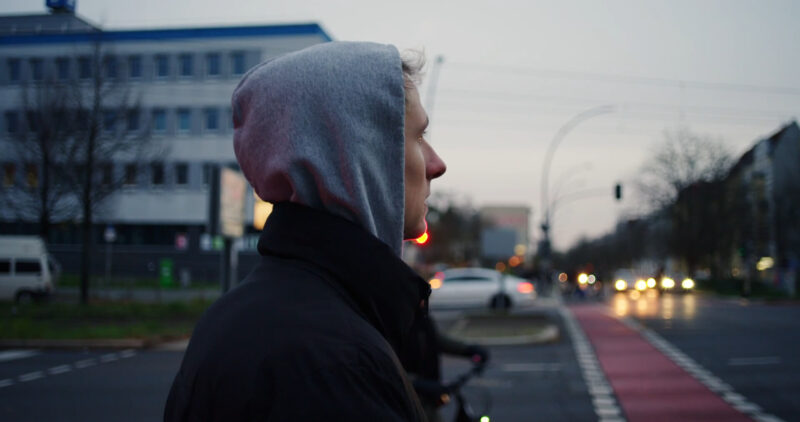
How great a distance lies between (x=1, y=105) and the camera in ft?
73.4

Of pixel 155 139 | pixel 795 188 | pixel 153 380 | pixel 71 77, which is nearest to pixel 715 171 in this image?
pixel 795 188

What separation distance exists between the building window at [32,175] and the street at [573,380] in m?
10.8

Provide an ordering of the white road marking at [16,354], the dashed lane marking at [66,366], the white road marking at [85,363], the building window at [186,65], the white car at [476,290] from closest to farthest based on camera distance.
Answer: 1. the dashed lane marking at [66,366]
2. the white road marking at [85,363]
3. the white road marking at [16,354]
4. the white car at [476,290]
5. the building window at [186,65]

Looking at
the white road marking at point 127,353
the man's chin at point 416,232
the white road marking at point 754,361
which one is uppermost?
the man's chin at point 416,232

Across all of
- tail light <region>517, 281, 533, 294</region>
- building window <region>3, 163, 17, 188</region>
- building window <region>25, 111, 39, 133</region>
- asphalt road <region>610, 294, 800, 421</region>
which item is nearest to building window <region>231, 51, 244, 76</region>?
building window <region>3, 163, 17, 188</region>

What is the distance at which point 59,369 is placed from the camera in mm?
12328

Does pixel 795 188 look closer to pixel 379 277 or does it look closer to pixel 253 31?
pixel 253 31

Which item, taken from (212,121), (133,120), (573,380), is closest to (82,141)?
(133,120)

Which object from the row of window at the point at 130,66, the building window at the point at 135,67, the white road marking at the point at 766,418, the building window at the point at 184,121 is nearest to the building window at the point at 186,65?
the row of window at the point at 130,66

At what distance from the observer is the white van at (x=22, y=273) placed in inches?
1099

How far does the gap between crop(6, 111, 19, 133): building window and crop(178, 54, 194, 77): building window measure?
10.3 m

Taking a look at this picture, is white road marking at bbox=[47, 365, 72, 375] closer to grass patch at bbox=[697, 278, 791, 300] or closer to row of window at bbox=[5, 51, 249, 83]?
row of window at bbox=[5, 51, 249, 83]

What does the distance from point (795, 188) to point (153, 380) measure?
110 feet

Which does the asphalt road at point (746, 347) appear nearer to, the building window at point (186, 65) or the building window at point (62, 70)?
the building window at point (62, 70)
